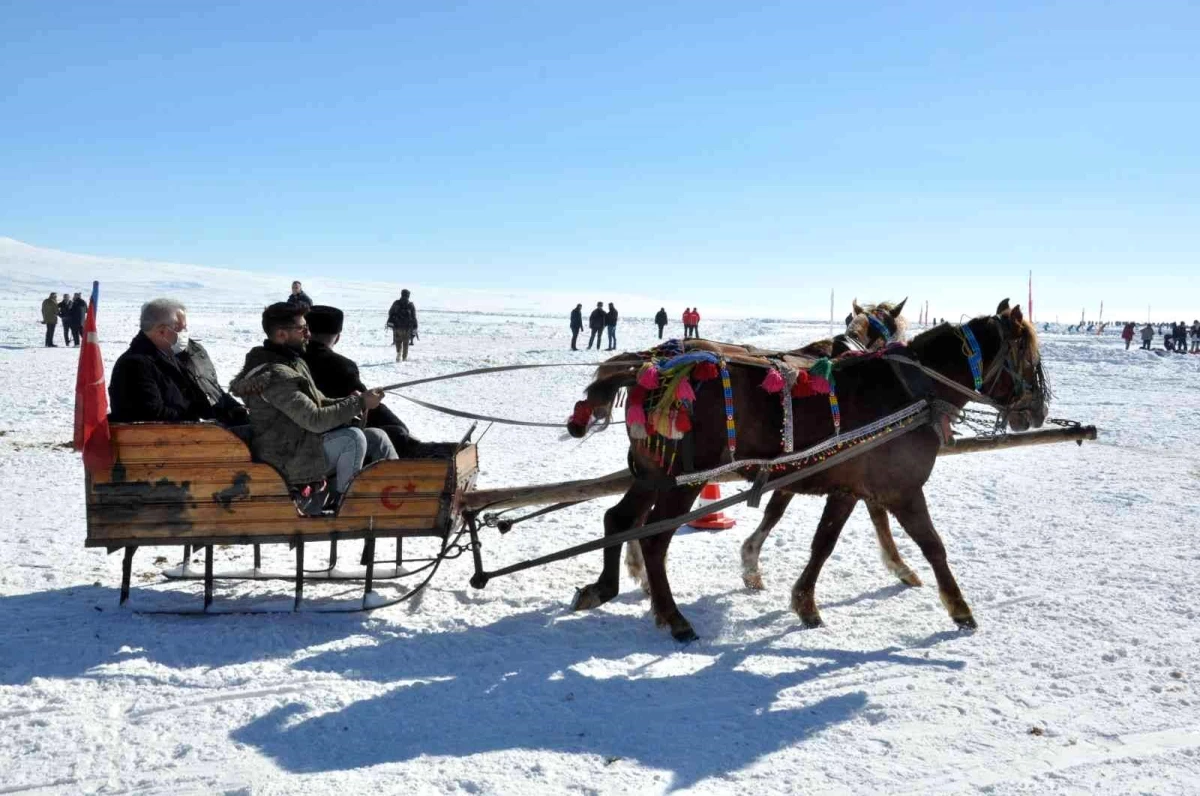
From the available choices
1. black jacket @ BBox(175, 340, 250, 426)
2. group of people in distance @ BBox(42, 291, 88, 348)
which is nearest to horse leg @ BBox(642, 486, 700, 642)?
black jacket @ BBox(175, 340, 250, 426)

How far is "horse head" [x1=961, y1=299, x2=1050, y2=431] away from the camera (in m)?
5.68

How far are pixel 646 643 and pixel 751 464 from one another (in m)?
1.23

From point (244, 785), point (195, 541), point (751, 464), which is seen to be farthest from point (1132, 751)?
point (195, 541)

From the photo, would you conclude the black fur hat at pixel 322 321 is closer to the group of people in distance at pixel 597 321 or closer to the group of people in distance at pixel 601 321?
the group of people in distance at pixel 601 321

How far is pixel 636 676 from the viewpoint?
190 inches

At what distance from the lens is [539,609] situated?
5.87 metres

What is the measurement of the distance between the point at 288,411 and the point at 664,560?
2.37 metres

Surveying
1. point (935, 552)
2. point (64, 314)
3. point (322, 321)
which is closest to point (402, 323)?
point (64, 314)

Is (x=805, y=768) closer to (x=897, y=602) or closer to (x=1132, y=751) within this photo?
(x=1132, y=751)

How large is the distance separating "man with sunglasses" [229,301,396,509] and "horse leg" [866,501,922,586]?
11.2 feet

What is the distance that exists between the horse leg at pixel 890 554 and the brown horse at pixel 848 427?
0.68 meters

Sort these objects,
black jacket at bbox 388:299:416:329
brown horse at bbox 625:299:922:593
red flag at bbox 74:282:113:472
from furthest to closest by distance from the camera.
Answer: black jacket at bbox 388:299:416:329 → brown horse at bbox 625:299:922:593 → red flag at bbox 74:282:113:472

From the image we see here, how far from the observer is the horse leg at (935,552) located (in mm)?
5516

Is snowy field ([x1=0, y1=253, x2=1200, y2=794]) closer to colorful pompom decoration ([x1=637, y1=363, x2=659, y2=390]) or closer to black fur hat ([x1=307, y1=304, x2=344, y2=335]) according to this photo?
colorful pompom decoration ([x1=637, y1=363, x2=659, y2=390])
